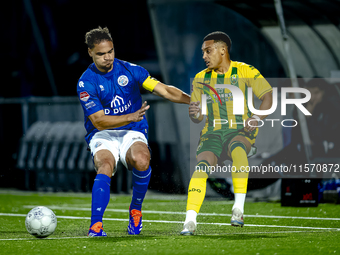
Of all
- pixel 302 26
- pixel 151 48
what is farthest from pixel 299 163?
pixel 151 48

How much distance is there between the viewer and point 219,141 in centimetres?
611

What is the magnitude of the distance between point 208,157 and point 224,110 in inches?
22.4

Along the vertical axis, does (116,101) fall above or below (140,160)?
above

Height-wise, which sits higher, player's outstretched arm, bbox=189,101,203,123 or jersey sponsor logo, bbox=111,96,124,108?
jersey sponsor logo, bbox=111,96,124,108

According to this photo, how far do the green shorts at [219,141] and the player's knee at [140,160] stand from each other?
0.49 metres

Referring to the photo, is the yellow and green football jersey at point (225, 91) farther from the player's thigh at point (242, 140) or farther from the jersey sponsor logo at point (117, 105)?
the jersey sponsor logo at point (117, 105)

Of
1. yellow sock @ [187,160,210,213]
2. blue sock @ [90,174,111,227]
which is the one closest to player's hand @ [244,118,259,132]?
yellow sock @ [187,160,210,213]

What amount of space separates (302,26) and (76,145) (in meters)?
5.19

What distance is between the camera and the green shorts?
6.07m

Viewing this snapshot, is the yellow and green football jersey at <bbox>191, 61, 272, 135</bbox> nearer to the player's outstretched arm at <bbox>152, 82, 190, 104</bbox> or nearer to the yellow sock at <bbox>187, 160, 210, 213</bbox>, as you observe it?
the player's outstretched arm at <bbox>152, 82, 190, 104</bbox>

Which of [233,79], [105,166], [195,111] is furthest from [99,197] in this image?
[233,79]

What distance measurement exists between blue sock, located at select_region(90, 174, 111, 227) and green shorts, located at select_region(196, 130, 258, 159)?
37.4 inches

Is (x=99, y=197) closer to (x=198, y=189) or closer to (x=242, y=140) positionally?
(x=198, y=189)

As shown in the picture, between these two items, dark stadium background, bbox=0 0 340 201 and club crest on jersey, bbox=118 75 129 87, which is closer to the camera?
club crest on jersey, bbox=118 75 129 87
